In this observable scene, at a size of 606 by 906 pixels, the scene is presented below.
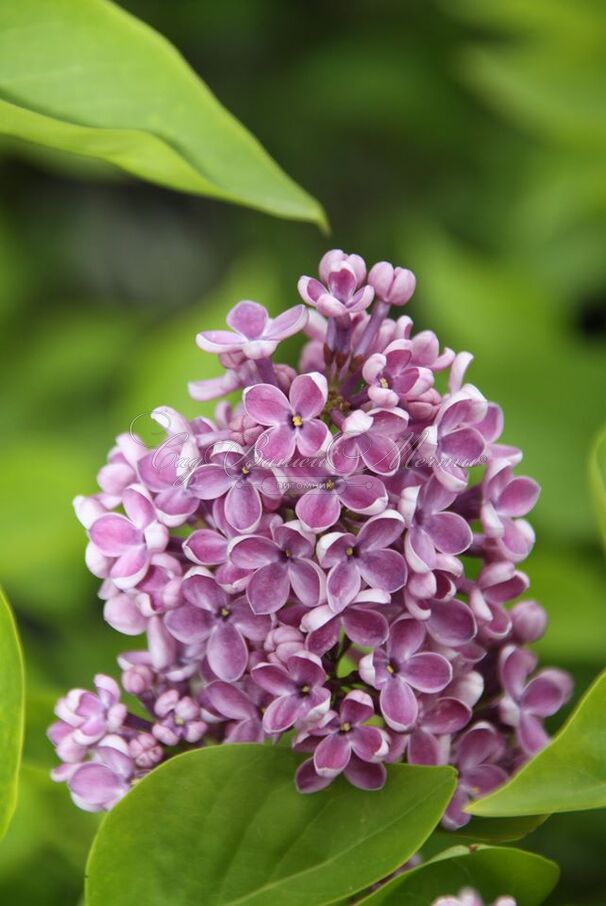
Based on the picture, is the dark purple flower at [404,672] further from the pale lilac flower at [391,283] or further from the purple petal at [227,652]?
the pale lilac flower at [391,283]

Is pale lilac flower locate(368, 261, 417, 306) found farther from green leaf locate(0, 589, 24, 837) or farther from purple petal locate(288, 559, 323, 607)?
green leaf locate(0, 589, 24, 837)

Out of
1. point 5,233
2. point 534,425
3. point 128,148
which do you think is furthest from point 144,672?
point 5,233

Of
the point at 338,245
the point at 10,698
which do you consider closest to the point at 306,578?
the point at 10,698

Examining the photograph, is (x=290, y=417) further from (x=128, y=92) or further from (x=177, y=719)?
(x=128, y=92)

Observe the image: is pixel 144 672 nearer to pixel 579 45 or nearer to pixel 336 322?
pixel 336 322

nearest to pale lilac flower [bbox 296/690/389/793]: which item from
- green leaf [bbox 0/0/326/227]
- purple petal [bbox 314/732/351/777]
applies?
purple petal [bbox 314/732/351/777]

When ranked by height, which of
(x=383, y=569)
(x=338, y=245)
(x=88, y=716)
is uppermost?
(x=383, y=569)
